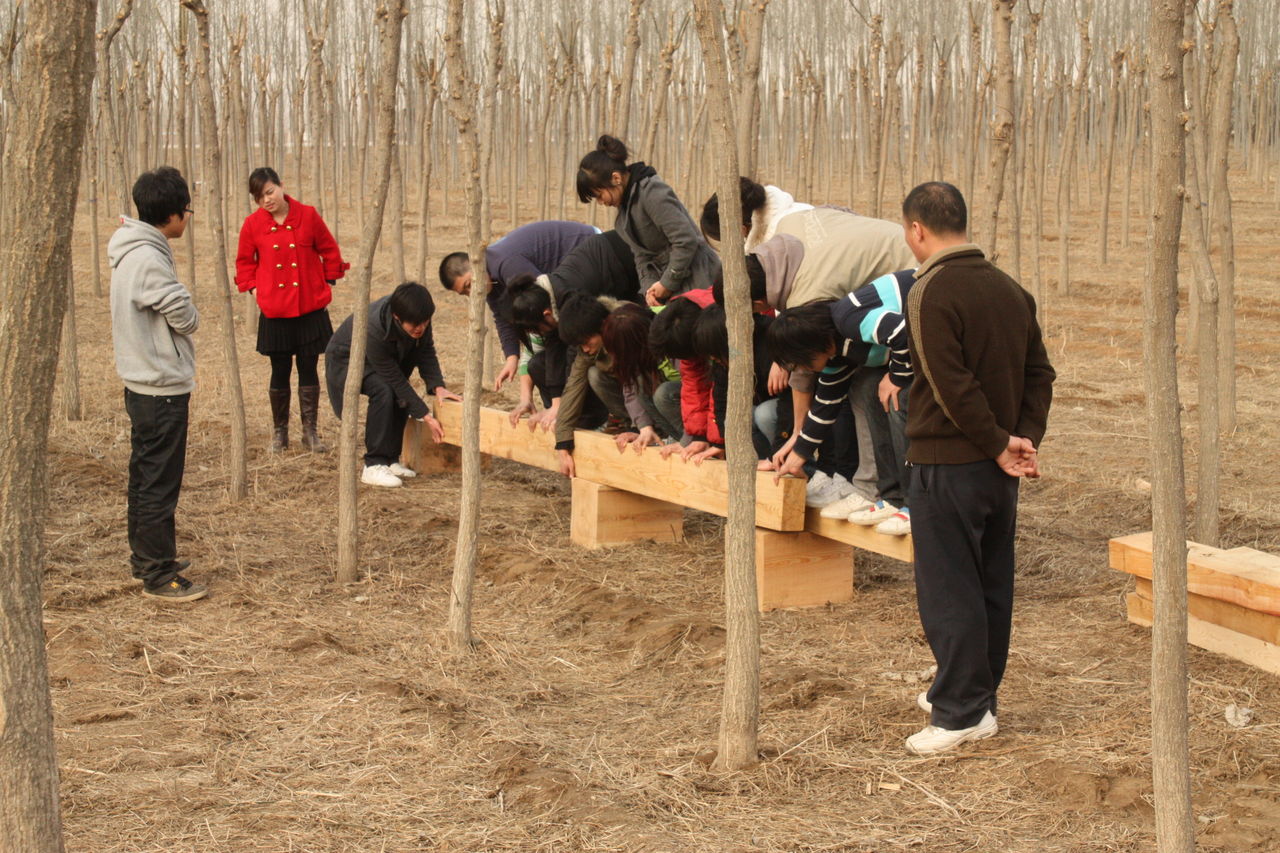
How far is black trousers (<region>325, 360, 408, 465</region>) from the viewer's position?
6.51m

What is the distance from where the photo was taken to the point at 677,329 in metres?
4.41

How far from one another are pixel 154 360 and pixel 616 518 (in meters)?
1.99

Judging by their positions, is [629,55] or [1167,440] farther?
[629,55]

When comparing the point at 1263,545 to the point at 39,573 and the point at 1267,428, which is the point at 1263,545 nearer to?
the point at 1267,428

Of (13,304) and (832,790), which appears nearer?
(13,304)

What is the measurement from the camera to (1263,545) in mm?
5031

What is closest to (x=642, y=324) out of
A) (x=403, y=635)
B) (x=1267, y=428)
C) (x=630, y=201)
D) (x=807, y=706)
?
(x=630, y=201)

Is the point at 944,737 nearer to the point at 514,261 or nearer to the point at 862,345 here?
the point at 862,345

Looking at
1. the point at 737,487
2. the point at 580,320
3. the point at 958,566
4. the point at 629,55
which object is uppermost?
the point at 629,55

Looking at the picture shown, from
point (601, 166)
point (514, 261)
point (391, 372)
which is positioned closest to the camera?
point (601, 166)

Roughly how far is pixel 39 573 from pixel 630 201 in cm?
354

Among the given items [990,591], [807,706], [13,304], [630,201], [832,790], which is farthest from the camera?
[630,201]

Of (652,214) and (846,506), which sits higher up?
(652,214)

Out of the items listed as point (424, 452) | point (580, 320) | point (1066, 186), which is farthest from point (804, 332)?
point (1066, 186)
